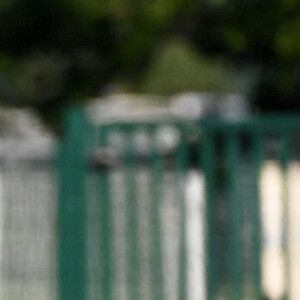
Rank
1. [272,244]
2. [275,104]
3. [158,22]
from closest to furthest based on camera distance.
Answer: [272,244]
[158,22]
[275,104]

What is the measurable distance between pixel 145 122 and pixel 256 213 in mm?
639

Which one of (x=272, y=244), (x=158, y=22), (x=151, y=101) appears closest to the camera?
(x=272, y=244)

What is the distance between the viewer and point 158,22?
8.21 m

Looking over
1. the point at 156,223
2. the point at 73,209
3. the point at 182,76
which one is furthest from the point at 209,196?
the point at 182,76

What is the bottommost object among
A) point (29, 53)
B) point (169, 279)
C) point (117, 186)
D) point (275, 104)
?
point (169, 279)

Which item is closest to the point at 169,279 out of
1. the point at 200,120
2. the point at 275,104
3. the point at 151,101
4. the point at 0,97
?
the point at 200,120

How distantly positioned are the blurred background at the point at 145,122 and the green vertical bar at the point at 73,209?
0.07m

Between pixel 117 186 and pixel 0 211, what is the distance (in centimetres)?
247

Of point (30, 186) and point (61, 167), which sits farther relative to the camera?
point (30, 186)

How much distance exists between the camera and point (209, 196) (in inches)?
233

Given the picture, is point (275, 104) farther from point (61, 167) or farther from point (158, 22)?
point (61, 167)

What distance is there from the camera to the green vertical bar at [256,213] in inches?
230

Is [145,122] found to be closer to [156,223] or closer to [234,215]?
[156,223]

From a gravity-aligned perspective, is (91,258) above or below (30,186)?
below
